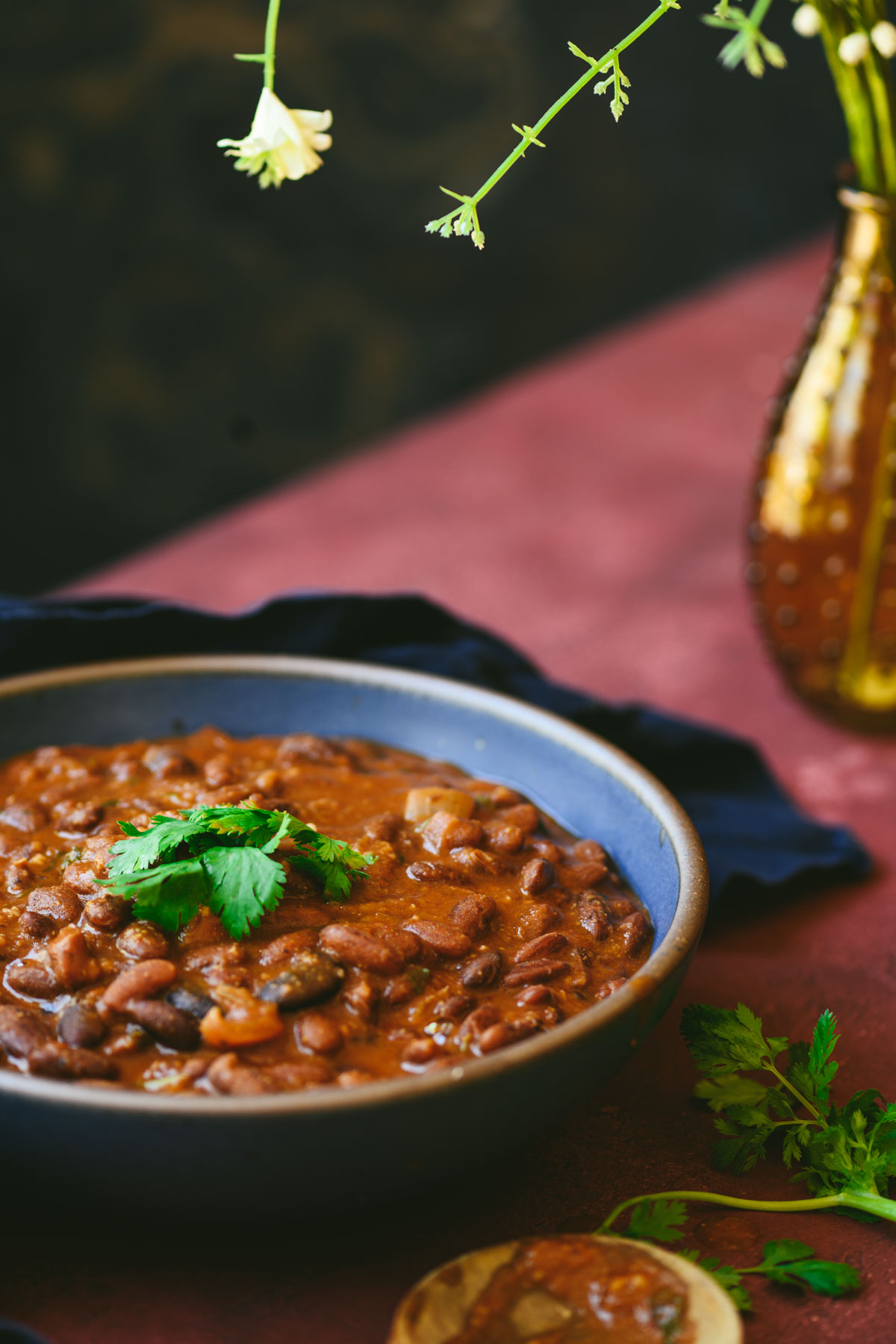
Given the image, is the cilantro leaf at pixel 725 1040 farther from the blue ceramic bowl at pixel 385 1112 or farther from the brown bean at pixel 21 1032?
the brown bean at pixel 21 1032

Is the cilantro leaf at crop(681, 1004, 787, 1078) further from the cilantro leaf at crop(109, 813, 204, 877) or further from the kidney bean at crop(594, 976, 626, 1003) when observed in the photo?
the cilantro leaf at crop(109, 813, 204, 877)

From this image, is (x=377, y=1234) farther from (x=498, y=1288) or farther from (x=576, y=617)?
(x=576, y=617)

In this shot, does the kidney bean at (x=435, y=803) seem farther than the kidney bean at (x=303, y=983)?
Yes

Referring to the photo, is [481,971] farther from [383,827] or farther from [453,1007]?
[383,827]

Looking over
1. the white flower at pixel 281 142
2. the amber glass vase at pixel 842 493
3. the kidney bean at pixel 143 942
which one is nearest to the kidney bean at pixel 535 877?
the kidney bean at pixel 143 942

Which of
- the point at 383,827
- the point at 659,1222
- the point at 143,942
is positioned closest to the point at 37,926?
the point at 143,942
